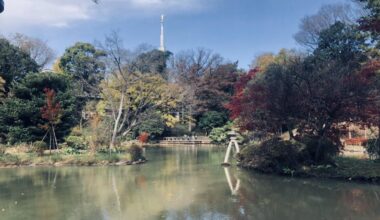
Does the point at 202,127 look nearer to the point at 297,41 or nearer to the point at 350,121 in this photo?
the point at 297,41

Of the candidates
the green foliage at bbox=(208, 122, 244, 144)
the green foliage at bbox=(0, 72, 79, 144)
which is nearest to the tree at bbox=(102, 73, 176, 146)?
the green foliage at bbox=(0, 72, 79, 144)

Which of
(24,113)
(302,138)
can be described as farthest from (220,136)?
(302,138)

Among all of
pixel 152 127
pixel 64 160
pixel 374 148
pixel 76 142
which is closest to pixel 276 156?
pixel 374 148

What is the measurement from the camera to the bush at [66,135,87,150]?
20578mm

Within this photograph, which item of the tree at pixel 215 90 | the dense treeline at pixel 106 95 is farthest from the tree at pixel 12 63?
the tree at pixel 215 90

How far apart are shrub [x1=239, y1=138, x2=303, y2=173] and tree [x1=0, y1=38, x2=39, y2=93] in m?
21.0

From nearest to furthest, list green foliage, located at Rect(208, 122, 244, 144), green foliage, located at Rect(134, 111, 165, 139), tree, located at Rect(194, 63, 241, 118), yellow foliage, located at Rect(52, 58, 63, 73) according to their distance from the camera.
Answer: green foliage, located at Rect(208, 122, 244, 144) < green foliage, located at Rect(134, 111, 165, 139) < tree, located at Rect(194, 63, 241, 118) < yellow foliage, located at Rect(52, 58, 63, 73)

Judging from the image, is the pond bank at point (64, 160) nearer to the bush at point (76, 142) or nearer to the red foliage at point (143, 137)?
the bush at point (76, 142)

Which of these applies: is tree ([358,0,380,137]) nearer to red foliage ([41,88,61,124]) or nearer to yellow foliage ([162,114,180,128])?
red foliage ([41,88,61,124])

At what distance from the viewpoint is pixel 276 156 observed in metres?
12.7

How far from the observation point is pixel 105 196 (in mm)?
9461

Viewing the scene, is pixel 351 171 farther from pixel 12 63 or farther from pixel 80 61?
pixel 80 61

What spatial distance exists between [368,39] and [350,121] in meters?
15.0

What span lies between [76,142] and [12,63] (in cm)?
1256
